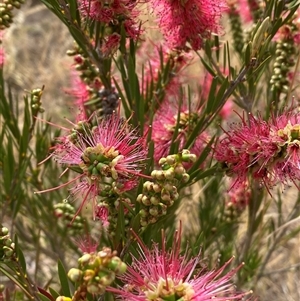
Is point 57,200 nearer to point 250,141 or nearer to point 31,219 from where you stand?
point 31,219

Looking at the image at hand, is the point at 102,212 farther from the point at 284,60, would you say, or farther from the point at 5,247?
the point at 284,60

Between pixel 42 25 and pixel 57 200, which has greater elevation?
pixel 42 25

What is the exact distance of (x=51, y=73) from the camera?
2986 millimetres

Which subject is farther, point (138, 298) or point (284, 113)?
point (284, 113)

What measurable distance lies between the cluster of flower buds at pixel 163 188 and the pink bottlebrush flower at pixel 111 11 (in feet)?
0.79

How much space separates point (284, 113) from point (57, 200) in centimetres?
65

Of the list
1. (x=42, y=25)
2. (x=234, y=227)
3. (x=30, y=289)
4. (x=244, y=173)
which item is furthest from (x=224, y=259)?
(x=42, y=25)

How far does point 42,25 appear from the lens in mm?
3539

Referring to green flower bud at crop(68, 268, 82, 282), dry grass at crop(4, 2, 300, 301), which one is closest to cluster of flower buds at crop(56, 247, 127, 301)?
green flower bud at crop(68, 268, 82, 282)

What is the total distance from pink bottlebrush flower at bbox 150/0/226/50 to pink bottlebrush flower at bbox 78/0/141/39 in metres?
0.03

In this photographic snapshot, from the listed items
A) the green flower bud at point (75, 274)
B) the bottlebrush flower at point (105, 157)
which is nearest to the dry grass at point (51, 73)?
the bottlebrush flower at point (105, 157)

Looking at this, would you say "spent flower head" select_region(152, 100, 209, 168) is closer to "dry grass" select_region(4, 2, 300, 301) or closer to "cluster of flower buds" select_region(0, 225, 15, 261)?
"cluster of flower buds" select_region(0, 225, 15, 261)

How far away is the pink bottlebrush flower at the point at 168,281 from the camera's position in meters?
0.51

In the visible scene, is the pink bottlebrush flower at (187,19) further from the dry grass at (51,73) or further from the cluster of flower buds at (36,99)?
the dry grass at (51,73)
